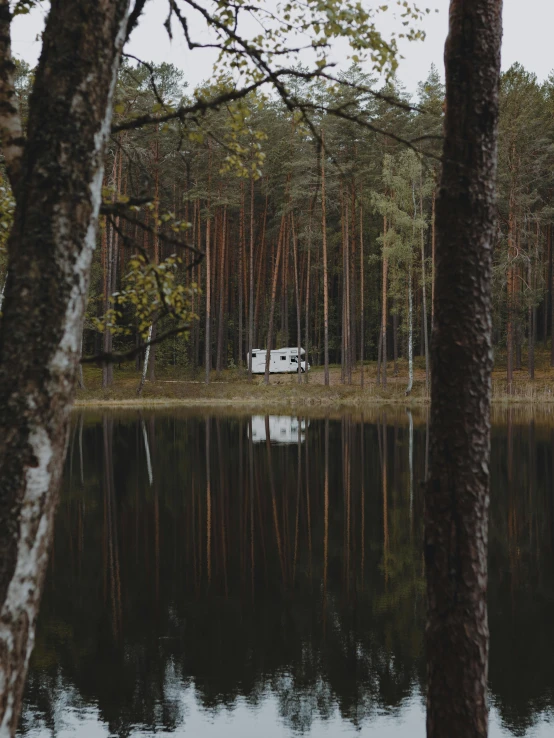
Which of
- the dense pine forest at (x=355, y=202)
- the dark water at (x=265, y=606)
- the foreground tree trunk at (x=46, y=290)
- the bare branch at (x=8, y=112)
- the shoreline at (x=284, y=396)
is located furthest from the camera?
the shoreline at (x=284, y=396)

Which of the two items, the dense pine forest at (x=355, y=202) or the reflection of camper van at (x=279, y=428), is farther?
the dense pine forest at (x=355, y=202)

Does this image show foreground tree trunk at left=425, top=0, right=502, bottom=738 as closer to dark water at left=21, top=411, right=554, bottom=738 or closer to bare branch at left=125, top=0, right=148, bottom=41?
bare branch at left=125, top=0, right=148, bottom=41

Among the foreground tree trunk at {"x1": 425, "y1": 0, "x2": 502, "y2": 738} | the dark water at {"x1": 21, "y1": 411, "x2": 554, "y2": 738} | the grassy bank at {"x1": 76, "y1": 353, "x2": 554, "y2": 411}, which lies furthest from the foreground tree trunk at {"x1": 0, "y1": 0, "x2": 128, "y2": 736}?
the grassy bank at {"x1": 76, "y1": 353, "x2": 554, "y2": 411}

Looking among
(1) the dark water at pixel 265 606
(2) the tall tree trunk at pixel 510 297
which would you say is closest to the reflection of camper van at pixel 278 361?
(2) the tall tree trunk at pixel 510 297

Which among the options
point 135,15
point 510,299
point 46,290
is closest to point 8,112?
point 135,15

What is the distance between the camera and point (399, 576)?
10.6 meters

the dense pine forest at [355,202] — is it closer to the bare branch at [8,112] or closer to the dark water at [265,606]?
the dark water at [265,606]

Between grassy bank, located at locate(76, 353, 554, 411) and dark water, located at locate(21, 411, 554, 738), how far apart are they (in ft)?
66.6

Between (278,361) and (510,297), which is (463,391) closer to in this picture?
(510,297)

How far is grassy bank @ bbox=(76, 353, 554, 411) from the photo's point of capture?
38.9m

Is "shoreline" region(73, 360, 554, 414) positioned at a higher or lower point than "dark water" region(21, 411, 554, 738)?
higher

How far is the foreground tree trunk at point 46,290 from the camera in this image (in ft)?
8.09

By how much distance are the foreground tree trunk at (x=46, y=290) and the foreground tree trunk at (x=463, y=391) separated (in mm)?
1913

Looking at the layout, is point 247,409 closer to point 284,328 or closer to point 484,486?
point 284,328
